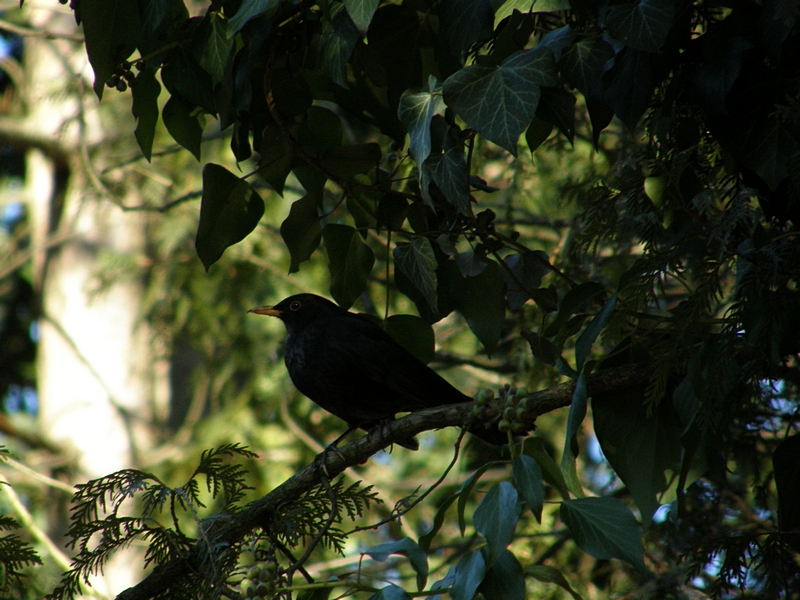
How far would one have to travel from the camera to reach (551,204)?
5.33 metres

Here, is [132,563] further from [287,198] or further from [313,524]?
[313,524]

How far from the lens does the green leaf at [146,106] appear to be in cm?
216

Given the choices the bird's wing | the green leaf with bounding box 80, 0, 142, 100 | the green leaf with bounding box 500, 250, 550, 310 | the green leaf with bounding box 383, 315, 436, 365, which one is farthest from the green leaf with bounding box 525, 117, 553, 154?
the bird's wing

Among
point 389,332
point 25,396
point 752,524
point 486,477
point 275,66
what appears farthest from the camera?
point 25,396

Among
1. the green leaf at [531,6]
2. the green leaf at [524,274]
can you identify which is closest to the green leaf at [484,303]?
the green leaf at [524,274]

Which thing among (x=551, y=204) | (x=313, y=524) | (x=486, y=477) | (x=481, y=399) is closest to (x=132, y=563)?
(x=486, y=477)

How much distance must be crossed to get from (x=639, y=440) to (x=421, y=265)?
2.41ft

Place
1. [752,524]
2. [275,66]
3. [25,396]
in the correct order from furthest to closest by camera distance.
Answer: [25,396] < [752,524] < [275,66]

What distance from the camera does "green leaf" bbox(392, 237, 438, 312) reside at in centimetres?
195

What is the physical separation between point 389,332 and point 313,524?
0.65 meters

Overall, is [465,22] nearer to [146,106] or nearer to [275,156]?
→ [275,156]

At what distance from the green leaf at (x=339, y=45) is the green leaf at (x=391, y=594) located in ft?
3.61

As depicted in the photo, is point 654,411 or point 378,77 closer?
point 654,411

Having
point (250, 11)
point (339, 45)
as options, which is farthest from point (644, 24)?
point (250, 11)
